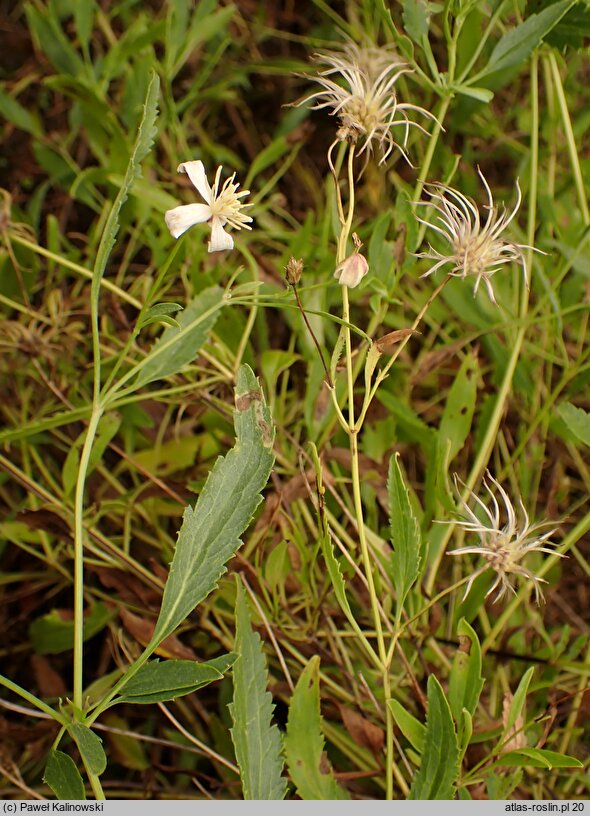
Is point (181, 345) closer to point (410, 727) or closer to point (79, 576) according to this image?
point (79, 576)

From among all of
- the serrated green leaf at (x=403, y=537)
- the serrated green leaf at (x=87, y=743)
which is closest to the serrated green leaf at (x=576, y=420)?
the serrated green leaf at (x=403, y=537)

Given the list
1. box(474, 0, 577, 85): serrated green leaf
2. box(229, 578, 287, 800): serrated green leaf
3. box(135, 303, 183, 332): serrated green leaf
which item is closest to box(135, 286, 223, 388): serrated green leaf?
box(135, 303, 183, 332): serrated green leaf

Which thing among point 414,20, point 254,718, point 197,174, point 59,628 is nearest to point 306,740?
point 254,718

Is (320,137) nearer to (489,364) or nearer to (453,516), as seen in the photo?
(489,364)

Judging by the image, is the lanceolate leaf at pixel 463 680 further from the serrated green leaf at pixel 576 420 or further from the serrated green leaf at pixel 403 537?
the serrated green leaf at pixel 576 420

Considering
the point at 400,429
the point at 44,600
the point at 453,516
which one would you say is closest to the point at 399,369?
the point at 400,429

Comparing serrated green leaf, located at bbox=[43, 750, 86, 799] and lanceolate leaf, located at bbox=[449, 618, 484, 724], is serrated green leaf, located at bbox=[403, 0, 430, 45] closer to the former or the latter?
lanceolate leaf, located at bbox=[449, 618, 484, 724]

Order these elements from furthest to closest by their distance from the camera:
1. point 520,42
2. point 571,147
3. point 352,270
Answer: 1. point 571,147
2. point 520,42
3. point 352,270

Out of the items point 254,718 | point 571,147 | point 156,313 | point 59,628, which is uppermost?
point 571,147
